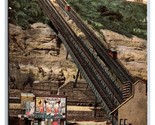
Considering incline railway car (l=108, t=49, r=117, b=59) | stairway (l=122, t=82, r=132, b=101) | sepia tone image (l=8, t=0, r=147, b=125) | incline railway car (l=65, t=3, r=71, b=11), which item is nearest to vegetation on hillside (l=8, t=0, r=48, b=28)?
sepia tone image (l=8, t=0, r=147, b=125)

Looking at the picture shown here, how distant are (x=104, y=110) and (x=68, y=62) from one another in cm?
26

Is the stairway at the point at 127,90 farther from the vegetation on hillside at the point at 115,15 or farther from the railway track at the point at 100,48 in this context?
the vegetation on hillside at the point at 115,15

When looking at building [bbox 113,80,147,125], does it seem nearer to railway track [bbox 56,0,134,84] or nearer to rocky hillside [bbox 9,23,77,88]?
railway track [bbox 56,0,134,84]

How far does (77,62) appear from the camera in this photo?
1.57 meters

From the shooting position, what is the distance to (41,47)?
61.1 inches

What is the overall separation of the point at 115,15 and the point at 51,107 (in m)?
A: 0.48

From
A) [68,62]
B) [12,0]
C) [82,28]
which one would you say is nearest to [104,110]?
[68,62]

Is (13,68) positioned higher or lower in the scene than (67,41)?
lower

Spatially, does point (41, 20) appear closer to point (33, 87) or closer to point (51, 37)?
point (51, 37)

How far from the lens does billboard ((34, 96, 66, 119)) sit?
1549 mm

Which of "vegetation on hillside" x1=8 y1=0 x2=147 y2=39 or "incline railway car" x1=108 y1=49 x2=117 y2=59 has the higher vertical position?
"vegetation on hillside" x1=8 y1=0 x2=147 y2=39

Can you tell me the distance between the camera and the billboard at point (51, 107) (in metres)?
1.55

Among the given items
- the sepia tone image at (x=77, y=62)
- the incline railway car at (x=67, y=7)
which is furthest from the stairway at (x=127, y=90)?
the incline railway car at (x=67, y=7)

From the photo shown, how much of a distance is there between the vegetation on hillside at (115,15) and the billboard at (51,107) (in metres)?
0.36
